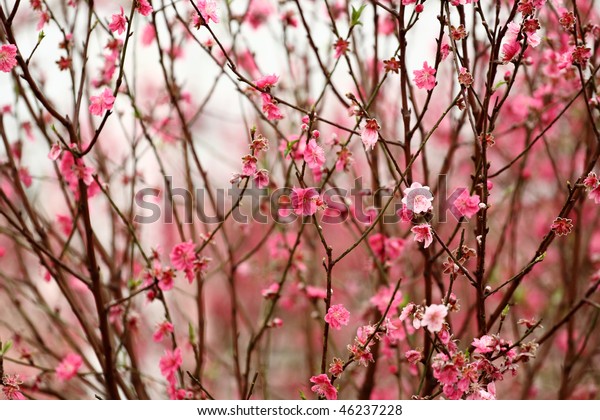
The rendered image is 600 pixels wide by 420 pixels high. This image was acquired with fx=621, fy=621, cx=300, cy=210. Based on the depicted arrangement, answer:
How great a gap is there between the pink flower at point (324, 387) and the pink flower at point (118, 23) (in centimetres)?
125

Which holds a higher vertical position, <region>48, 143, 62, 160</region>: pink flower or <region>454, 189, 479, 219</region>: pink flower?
<region>48, 143, 62, 160</region>: pink flower

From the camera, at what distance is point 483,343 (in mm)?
1757

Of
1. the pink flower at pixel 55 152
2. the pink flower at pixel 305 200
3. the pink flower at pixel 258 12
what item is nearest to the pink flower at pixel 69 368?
the pink flower at pixel 55 152

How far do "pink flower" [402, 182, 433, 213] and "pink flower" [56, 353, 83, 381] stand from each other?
1.47 metres

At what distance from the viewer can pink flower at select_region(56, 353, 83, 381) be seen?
2.38 meters

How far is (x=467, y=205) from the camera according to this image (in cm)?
186

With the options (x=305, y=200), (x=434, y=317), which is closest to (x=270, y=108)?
(x=305, y=200)

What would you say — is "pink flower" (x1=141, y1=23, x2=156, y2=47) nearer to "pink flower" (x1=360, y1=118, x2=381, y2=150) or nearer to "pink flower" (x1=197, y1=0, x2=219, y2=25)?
"pink flower" (x1=197, y1=0, x2=219, y2=25)

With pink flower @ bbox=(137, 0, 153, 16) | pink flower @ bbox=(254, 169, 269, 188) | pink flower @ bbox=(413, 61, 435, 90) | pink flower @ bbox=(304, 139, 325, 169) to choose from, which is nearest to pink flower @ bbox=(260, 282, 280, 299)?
pink flower @ bbox=(254, 169, 269, 188)

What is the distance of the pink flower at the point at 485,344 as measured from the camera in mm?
1751

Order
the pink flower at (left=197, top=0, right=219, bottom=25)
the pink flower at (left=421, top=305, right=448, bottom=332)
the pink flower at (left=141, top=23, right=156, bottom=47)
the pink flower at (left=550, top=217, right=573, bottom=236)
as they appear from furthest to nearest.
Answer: the pink flower at (left=141, top=23, right=156, bottom=47) < the pink flower at (left=197, top=0, right=219, bottom=25) < the pink flower at (left=550, top=217, right=573, bottom=236) < the pink flower at (left=421, top=305, right=448, bottom=332)

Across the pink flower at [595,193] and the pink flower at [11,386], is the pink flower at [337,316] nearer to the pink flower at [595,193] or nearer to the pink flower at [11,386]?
the pink flower at [595,193]

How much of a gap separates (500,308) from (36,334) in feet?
6.15

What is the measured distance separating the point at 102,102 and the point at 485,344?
4.48 feet
